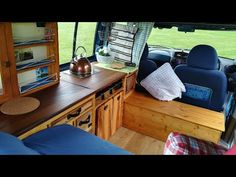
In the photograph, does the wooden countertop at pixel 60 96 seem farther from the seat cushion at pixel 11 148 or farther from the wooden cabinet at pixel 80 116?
the seat cushion at pixel 11 148

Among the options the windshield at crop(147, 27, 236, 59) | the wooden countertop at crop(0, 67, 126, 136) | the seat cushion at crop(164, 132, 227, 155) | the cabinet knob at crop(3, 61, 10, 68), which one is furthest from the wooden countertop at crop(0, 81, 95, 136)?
the windshield at crop(147, 27, 236, 59)

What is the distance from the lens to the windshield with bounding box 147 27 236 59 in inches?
116

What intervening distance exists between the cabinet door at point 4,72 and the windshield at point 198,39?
6.89ft

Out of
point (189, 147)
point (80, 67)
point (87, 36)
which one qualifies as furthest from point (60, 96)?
point (87, 36)

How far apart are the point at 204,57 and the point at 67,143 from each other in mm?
1893

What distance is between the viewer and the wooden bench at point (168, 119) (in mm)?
2162

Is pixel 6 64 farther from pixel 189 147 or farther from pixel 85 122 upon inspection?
pixel 189 147

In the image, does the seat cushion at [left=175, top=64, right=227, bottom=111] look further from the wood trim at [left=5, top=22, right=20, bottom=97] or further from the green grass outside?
the wood trim at [left=5, top=22, right=20, bottom=97]

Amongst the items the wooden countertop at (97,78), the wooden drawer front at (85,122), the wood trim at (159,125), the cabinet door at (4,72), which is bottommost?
the wood trim at (159,125)

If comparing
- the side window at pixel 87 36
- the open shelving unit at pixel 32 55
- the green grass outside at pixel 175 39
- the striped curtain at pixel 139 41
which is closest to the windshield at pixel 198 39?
the green grass outside at pixel 175 39
